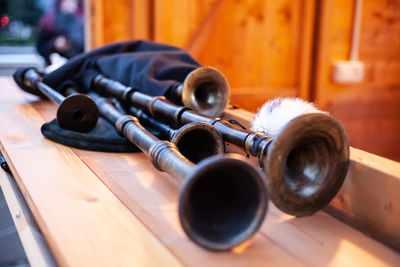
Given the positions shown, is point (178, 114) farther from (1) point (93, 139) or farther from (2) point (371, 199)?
(2) point (371, 199)

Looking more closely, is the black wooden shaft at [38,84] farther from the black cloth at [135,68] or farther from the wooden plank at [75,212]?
the wooden plank at [75,212]

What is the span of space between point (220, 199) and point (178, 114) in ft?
1.44

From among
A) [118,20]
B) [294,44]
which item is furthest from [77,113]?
[294,44]

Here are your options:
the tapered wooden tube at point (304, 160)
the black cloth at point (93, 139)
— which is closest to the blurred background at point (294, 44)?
the black cloth at point (93, 139)

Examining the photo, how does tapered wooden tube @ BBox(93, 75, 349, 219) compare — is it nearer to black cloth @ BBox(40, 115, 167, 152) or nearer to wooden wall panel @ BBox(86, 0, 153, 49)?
black cloth @ BBox(40, 115, 167, 152)

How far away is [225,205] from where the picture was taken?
728 millimetres

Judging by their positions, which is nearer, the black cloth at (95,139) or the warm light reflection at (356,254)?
the warm light reflection at (356,254)

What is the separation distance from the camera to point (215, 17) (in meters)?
3.11

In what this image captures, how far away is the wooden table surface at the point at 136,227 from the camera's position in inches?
26.6

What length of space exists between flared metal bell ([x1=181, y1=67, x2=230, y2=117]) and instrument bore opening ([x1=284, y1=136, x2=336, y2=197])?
1.76ft

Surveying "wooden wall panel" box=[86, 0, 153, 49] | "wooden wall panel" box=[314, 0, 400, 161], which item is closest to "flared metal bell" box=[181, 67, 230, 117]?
"wooden wall panel" box=[86, 0, 153, 49]

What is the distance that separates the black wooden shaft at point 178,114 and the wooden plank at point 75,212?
0.25 m

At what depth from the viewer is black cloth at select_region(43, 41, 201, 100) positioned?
1.50m

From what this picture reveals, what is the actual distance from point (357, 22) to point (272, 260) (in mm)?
3168
